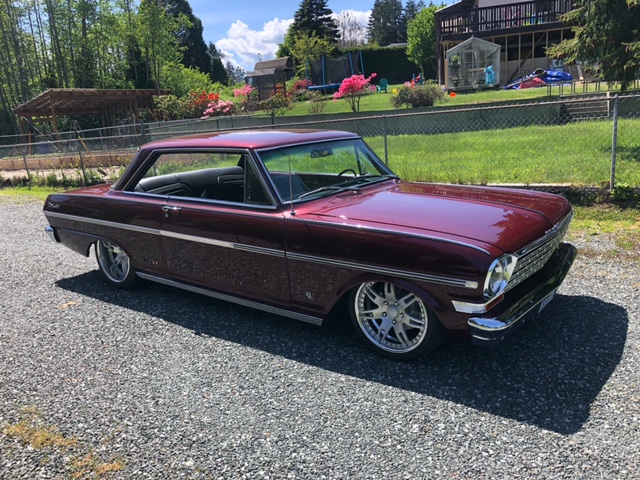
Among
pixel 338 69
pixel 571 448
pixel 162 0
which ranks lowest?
pixel 571 448

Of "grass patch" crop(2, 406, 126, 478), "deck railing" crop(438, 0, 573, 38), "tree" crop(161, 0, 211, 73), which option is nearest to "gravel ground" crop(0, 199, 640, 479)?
"grass patch" crop(2, 406, 126, 478)

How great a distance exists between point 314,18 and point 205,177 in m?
61.2

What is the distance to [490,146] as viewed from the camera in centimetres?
1140

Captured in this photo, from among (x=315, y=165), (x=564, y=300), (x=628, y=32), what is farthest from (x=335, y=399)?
(x=628, y=32)

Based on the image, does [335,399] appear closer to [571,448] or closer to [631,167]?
[571,448]

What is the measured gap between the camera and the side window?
4008 millimetres

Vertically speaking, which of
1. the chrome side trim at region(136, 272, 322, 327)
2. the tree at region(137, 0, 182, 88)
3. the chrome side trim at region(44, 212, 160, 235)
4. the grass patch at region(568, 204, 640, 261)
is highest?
the tree at region(137, 0, 182, 88)

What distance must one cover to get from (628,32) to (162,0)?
64171 millimetres

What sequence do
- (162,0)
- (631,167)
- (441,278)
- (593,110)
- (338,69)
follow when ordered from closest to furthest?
(441,278), (631,167), (593,110), (338,69), (162,0)

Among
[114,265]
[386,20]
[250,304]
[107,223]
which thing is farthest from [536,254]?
[386,20]

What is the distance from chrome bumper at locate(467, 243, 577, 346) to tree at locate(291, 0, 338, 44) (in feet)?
196

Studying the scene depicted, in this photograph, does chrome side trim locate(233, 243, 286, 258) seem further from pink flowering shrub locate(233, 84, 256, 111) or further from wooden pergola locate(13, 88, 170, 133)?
pink flowering shrub locate(233, 84, 256, 111)

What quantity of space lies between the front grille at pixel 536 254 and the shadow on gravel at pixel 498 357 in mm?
547

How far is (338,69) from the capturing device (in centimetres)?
4041
